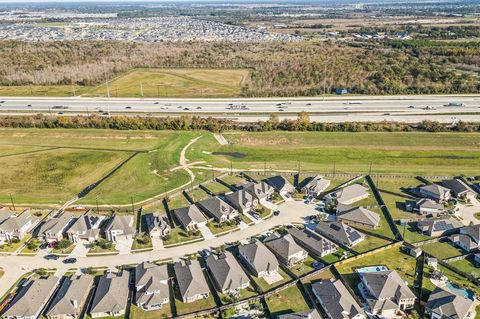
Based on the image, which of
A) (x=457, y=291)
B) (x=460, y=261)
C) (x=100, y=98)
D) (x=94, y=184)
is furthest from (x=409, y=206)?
(x=100, y=98)

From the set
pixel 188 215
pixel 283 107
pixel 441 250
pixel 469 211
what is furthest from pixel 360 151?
pixel 188 215

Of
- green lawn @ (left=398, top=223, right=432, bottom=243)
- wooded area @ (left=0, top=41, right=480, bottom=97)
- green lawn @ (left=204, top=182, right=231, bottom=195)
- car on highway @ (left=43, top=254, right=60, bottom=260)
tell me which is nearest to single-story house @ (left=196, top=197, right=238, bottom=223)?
green lawn @ (left=204, top=182, right=231, bottom=195)

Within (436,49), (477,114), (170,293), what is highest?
(436,49)

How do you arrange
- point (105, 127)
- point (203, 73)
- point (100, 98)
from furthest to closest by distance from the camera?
point (203, 73), point (100, 98), point (105, 127)

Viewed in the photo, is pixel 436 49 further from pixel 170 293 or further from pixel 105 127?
pixel 170 293

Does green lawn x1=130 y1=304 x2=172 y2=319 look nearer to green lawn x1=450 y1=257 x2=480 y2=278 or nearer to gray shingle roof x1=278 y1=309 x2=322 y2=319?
gray shingle roof x1=278 y1=309 x2=322 y2=319

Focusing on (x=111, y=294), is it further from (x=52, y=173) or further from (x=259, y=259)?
(x=52, y=173)

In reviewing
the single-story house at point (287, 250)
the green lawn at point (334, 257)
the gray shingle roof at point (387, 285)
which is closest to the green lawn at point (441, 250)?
the gray shingle roof at point (387, 285)
